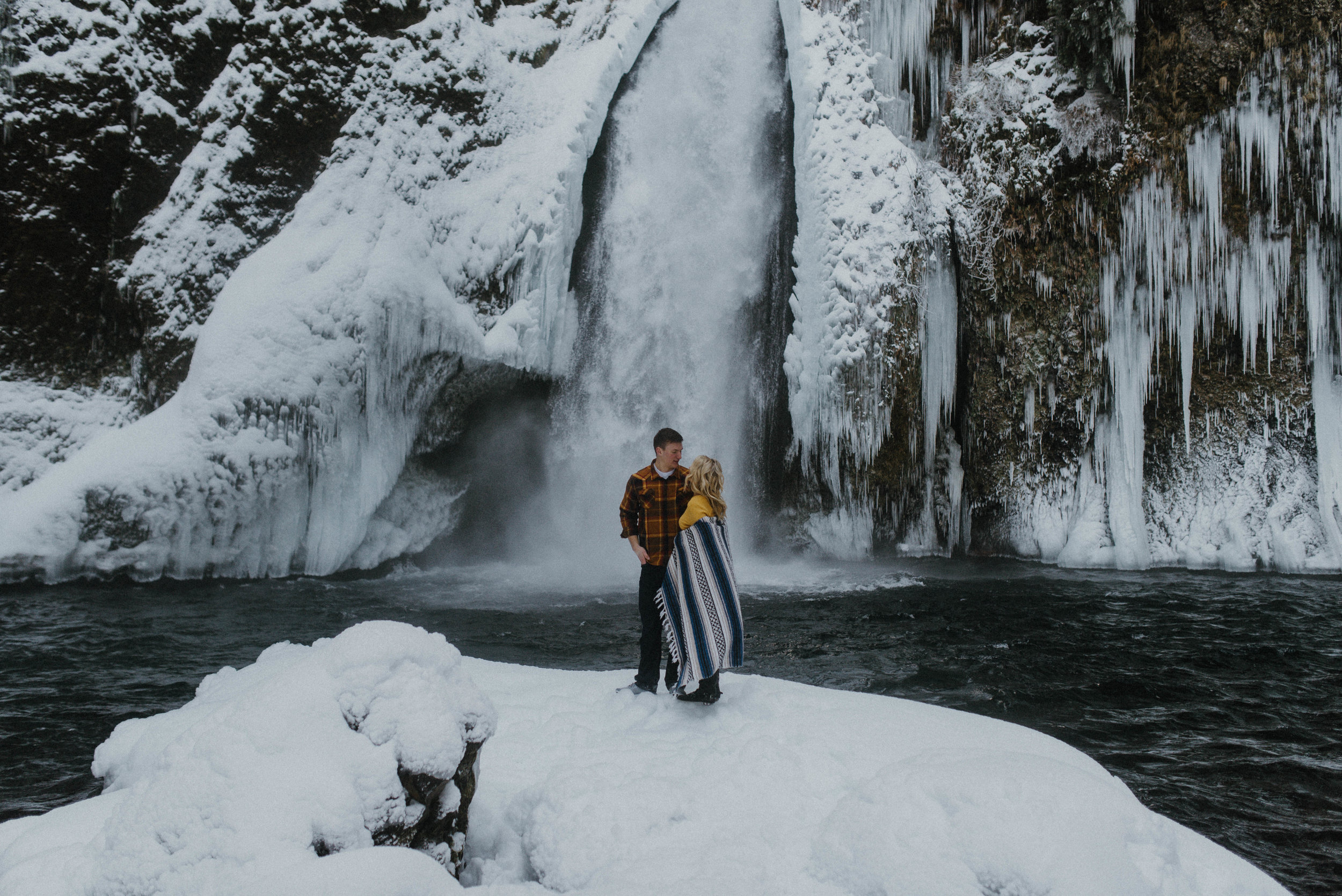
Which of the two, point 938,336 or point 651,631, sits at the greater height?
point 938,336

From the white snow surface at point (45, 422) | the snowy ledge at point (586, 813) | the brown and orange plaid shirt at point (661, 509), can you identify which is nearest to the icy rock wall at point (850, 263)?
the brown and orange plaid shirt at point (661, 509)

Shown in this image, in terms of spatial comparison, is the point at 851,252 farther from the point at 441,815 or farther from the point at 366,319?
the point at 441,815

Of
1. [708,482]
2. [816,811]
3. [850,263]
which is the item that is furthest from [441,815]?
[850,263]

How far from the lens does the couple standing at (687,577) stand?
13.3 ft

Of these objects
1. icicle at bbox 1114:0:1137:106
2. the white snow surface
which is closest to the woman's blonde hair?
icicle at bbox 1114:0:1137:106

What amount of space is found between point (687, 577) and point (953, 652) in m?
3.80

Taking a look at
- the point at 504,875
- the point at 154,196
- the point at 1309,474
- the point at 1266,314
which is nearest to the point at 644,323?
the point at 154,196

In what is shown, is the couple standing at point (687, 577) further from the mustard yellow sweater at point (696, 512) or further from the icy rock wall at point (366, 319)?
the icy rock wall at point (366, 319)

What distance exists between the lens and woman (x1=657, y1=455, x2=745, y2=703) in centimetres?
403

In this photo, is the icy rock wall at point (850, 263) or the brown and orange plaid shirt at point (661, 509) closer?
the brown and orange plaid shirt at point (661, 509)

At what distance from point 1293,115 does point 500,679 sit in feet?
36.8

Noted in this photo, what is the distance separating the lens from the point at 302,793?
8.29ft

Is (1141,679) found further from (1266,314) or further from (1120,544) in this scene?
(1266,314)

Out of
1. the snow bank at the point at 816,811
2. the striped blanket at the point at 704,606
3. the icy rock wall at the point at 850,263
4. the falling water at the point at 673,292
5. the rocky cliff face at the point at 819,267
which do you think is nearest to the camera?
the snow bank at the point at 816,811
